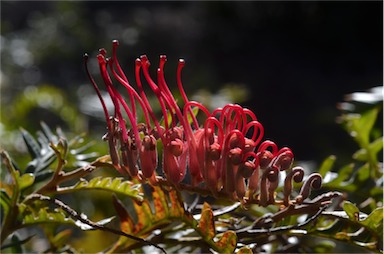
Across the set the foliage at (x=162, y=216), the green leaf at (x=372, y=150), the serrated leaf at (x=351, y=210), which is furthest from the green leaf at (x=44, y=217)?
the green leaf at (x=372, y=150)

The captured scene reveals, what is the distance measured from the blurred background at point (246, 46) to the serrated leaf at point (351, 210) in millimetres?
3518

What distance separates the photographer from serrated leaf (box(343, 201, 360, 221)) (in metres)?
0.57

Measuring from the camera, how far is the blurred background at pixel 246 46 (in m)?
4.48

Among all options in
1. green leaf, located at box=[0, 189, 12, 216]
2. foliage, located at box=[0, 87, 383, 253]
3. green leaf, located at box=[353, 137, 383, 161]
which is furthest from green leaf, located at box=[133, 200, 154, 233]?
green leaf, located at box=[353, 137, 383, 161]

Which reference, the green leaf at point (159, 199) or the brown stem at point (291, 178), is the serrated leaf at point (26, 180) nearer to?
the green leaf at point (159, 199)

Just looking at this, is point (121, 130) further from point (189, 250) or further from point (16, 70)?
point (16, 70)

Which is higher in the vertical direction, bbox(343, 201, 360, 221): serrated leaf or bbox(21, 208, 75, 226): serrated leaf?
bbox(21, 208, 75, 226): serrated leaf

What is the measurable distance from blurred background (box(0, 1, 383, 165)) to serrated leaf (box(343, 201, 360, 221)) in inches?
139

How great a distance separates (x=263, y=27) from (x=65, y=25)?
2.25 m

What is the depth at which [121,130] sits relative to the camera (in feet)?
1.85

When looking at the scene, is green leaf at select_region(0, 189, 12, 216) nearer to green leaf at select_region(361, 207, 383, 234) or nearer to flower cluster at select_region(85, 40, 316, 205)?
flower cluster at select_region(85, 40, 316, 205)

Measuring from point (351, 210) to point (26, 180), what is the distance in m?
0.28

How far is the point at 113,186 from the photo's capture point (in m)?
0.60

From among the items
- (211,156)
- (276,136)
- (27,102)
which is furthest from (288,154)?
(276,136)
